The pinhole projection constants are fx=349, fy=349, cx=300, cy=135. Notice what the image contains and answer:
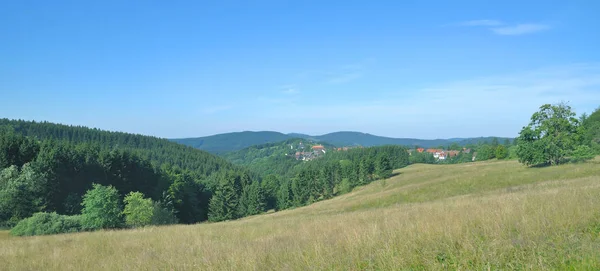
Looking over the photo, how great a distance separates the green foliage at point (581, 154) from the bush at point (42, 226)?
47540mm

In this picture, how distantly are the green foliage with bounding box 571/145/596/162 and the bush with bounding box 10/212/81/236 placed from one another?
47.5 meters

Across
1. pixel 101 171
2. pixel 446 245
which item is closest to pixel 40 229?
pixel 446 245

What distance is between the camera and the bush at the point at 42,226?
25.2 metres

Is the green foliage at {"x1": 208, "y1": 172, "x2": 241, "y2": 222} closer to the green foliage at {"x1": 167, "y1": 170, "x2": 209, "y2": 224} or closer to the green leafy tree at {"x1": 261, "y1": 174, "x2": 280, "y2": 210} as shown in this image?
the green foliage at {"x1": 167, "y1": 170, "x2": 209, "y2": 224}

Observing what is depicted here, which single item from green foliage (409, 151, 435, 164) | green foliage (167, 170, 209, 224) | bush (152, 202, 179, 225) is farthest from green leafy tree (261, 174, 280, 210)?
green foliage (409, 151, 435, 164)

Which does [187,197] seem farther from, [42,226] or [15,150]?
[42,226]

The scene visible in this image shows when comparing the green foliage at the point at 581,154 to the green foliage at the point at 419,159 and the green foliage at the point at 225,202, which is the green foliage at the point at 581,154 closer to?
the green foliage at the point at 225,202

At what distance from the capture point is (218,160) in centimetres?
16362

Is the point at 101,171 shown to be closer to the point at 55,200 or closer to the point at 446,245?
the point at 55,200

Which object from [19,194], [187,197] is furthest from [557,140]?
[187,197]

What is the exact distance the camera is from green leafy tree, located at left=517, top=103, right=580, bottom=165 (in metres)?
37.1

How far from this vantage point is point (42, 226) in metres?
25.6

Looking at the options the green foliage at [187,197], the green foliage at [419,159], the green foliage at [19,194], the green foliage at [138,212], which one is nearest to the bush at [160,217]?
the green foliage at [138,212]

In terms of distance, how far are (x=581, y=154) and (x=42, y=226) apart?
163 feet
